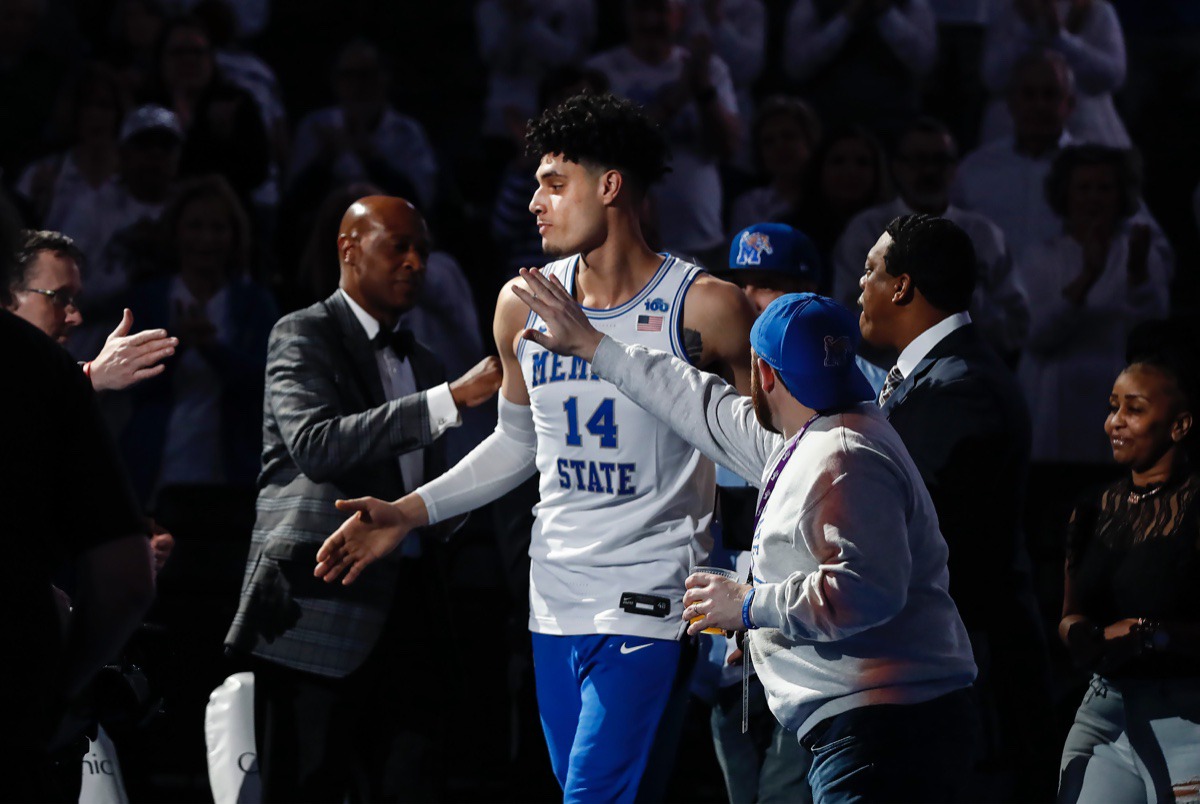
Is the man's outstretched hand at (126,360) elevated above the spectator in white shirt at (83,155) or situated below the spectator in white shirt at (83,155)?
below

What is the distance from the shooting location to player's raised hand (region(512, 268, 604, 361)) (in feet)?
11.4

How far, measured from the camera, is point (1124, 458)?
4.02 meters

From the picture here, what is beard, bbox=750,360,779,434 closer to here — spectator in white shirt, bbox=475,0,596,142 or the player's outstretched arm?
the player's outstretched arm

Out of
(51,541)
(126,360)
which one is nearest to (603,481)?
(126,360)

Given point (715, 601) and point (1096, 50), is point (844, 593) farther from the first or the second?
point (1096, 50)

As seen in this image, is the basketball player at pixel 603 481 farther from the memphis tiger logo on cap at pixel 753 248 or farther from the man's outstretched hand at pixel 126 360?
the memphis tiger logo on cap at pixel 753 248

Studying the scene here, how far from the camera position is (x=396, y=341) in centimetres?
464

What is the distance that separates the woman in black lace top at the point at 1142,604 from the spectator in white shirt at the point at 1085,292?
2.70m

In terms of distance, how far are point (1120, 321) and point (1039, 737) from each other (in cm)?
323

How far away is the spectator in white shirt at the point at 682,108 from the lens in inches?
290

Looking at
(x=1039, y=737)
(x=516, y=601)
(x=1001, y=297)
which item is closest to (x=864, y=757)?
(x=1039, y=737)

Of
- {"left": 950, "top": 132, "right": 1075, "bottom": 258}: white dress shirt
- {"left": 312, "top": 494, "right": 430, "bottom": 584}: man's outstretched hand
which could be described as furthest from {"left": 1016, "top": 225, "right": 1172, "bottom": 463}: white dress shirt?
{"left": 312, "top": 494, "right": 430, "bottom": 584}: man's outstretched hand

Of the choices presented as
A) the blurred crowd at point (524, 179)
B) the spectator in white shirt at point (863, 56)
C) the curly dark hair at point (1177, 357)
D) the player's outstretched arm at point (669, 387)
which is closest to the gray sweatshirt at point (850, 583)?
the player's outstretched arm at point (669, 387)

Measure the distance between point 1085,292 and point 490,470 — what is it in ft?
12.3
